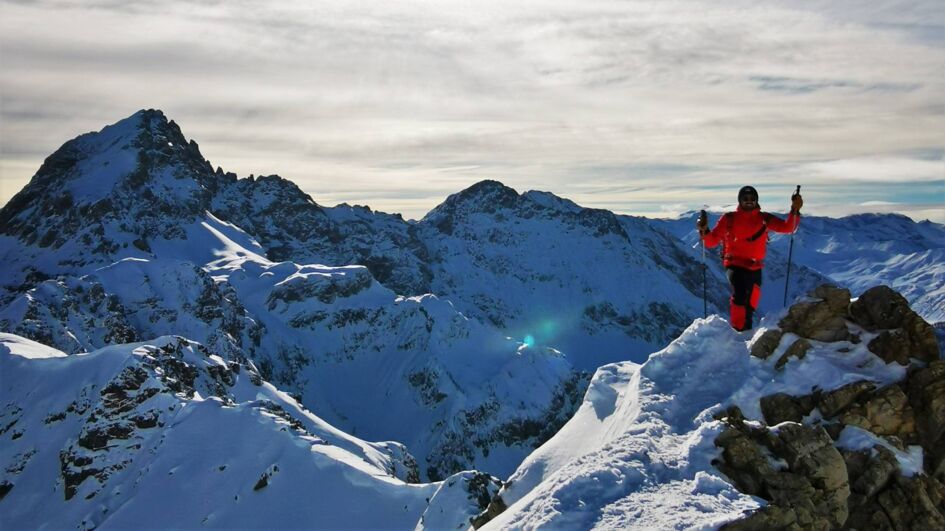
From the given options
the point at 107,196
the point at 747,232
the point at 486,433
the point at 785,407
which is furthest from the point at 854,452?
the point at 107,196

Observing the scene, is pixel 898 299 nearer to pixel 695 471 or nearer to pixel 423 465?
pixel 695 471

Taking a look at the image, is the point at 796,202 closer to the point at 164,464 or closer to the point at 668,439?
the point at 668,439

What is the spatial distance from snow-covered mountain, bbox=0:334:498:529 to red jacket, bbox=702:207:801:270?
25660mm

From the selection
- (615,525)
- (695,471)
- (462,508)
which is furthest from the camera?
(462,508)

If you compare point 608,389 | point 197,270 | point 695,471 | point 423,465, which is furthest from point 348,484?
point 197,270

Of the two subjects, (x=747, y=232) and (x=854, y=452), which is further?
(x=747, y=232)

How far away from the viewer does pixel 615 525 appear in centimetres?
1127

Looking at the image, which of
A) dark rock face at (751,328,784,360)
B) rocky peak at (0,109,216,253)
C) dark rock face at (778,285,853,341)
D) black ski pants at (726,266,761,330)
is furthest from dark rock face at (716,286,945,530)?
rocky peak at (0,109,216,253)

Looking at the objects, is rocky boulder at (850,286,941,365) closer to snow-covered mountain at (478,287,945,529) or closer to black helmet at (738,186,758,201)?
snow-covered mountain at (478,287,945,529)

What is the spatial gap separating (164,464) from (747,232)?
4872cm

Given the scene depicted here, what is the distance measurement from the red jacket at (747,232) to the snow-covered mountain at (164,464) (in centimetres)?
2566

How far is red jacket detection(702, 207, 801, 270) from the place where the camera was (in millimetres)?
16875

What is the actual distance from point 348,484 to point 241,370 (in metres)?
37.0

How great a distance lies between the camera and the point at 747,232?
16.9m
